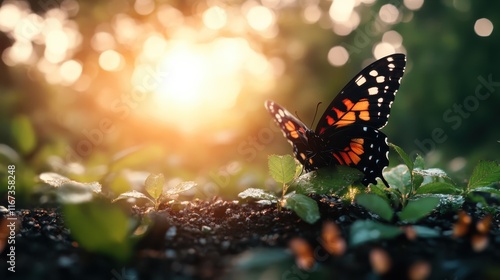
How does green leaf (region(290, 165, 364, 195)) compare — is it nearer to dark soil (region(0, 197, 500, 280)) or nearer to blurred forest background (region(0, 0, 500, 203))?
dark soil (region(0, 197, 500, 280))

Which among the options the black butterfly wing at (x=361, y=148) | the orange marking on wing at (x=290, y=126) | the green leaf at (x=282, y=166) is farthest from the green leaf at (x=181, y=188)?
the black butterfly wing at (x=361, y=148)

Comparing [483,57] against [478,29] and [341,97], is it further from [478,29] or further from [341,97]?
[341,97]

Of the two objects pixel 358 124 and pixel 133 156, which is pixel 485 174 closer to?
pixel 358 124

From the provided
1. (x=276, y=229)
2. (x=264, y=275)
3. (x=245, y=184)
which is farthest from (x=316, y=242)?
(x=245, y=184)

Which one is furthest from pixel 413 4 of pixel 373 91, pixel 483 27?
pixel 373 91

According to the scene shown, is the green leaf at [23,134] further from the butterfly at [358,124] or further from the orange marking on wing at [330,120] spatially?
the orange marking on wing at [330,120]

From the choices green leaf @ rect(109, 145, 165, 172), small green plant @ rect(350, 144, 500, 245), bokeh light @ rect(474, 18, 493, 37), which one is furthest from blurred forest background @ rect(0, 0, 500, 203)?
small green plant @ rect(350, 144, 500, 245)
